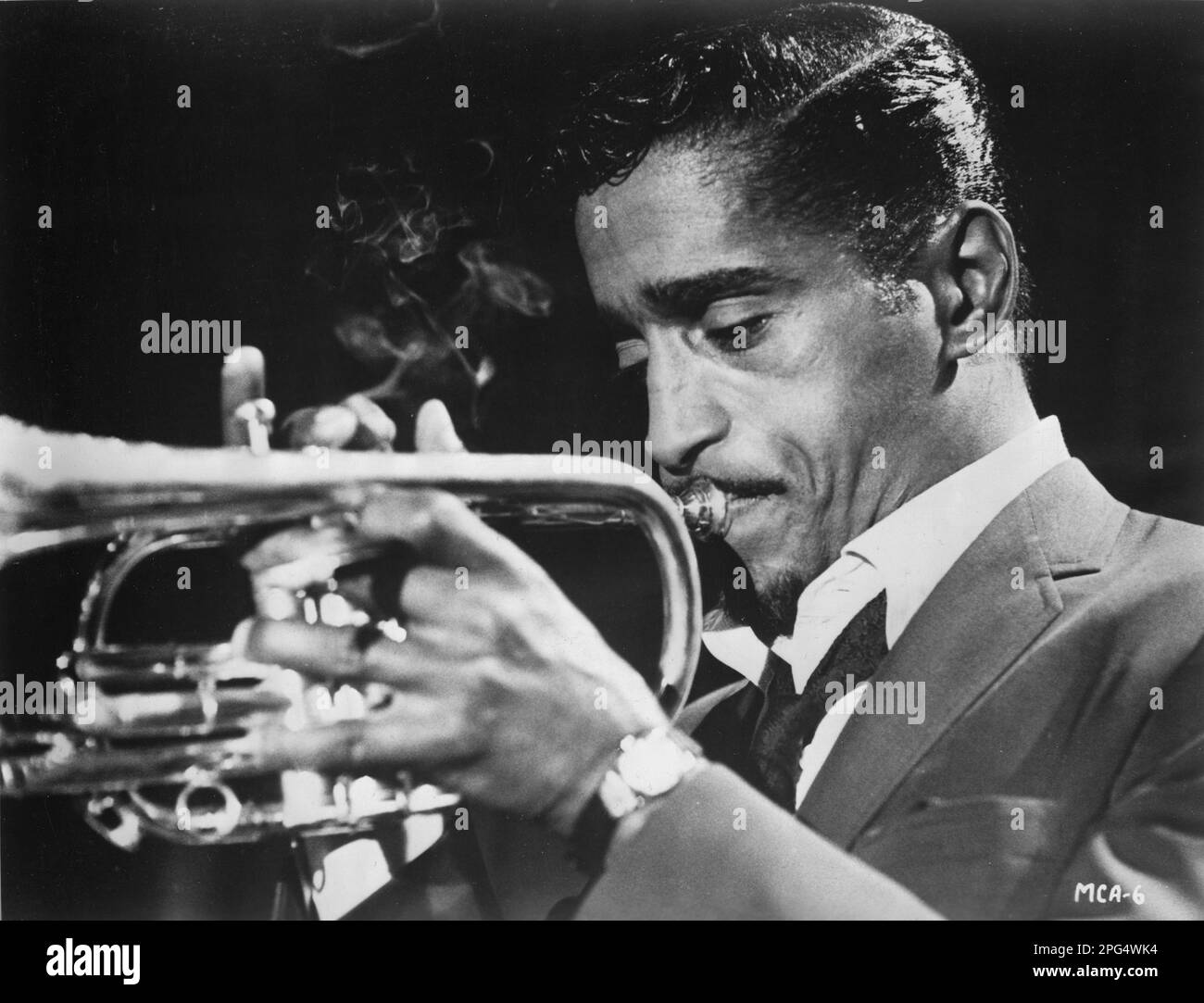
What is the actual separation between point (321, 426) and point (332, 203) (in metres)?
0.47

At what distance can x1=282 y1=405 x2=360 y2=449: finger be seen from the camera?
2.11m

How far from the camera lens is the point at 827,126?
2.10 meters

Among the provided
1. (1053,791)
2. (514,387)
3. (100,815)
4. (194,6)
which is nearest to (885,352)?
(514,387)

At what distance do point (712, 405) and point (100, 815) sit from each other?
1.43m

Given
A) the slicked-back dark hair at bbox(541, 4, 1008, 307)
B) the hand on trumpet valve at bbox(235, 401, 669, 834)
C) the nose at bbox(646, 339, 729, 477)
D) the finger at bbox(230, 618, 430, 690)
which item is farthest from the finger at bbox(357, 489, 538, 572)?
the slicked-back dark hair at bbox(541, 4, 1008, 307)

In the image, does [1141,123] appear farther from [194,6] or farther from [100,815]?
[100,815]

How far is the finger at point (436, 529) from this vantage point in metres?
1.90

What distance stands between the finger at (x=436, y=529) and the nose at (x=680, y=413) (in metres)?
0.41

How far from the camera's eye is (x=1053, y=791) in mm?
2049

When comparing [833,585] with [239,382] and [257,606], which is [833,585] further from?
[239,382]

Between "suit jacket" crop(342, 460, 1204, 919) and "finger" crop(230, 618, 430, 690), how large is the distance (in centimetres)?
47

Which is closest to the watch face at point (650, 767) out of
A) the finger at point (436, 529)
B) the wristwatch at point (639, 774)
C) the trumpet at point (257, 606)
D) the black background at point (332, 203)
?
the wristwatch at point (639, 774)

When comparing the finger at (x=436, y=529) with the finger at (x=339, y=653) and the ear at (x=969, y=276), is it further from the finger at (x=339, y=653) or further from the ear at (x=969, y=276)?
the ear at (x=969, y=276)

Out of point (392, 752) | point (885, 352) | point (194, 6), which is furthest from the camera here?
point (194, 6)
